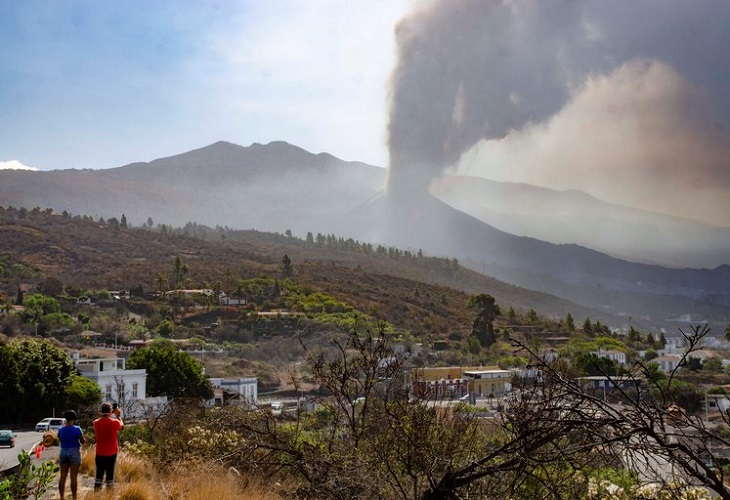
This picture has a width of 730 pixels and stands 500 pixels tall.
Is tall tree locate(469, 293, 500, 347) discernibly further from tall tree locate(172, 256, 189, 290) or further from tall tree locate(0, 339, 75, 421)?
tall tree locate(0, 339, 75, 421)

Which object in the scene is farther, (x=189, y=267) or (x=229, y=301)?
(x=189, y=267)

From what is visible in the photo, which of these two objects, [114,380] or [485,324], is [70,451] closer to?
[114,380]

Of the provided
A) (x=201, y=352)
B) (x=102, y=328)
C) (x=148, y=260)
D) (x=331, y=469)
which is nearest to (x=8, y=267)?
(x=148, y=260)

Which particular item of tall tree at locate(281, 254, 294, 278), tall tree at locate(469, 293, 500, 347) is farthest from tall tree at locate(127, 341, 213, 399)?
tall tree at locate(281, 254, 294, 278)

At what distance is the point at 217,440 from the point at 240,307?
233ft

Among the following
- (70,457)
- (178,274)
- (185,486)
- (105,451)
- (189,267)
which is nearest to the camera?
(185,486)

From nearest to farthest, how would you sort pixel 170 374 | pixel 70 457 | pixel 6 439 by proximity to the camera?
pixel 70 457 < pixel 6 439 < pixel 170 374

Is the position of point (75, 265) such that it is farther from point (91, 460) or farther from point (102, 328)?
point (91, 460)

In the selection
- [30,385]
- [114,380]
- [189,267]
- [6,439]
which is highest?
[189,267]

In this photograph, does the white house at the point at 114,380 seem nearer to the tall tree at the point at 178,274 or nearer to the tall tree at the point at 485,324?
the tall tree at the point at 485,324

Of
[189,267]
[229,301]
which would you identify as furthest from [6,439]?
[189,267]

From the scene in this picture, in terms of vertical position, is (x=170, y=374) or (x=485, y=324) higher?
(x=485, y=324)

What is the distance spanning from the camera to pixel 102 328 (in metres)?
67.2

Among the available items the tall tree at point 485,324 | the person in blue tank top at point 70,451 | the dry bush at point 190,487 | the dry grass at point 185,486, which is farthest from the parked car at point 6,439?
the tall tree at point 485,324
